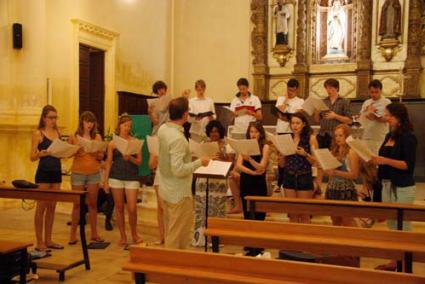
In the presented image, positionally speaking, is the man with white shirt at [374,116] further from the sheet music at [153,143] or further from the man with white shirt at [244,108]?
the sheet music at [153,143]

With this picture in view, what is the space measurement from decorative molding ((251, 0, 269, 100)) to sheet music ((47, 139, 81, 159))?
7.31 meters

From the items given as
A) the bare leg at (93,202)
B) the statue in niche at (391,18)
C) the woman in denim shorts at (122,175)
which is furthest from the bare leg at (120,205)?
the statue in niche at (391,18)

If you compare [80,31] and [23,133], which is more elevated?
[80,31]

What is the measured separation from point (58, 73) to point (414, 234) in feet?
25.1

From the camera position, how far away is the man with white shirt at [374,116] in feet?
20.6

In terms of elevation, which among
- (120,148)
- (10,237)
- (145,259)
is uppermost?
(120,148)

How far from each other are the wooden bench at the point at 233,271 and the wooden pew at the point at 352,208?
178cm

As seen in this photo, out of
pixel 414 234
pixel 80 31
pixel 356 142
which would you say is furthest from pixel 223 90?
pixel 414 234

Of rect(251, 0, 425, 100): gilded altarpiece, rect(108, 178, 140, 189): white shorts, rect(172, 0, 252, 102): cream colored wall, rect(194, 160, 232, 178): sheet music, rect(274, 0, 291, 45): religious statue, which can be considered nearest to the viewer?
rect(194, 160, 232, 178): sheet music

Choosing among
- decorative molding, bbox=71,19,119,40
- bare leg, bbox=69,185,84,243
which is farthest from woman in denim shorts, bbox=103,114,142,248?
decorative molding, bbox=71,19,119,40

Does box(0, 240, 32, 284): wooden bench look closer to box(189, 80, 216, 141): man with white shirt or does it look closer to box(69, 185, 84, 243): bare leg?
box(69, 185, 84, 243): bare leg

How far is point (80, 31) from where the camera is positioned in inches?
385

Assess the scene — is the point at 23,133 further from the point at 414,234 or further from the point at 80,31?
the point at 414,234

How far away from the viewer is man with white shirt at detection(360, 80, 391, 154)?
20.6ft
